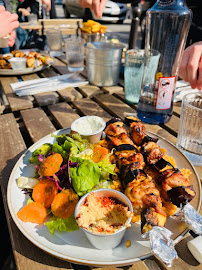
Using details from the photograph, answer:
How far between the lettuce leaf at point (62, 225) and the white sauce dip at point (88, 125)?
0.73 metres

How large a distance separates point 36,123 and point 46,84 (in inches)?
34.1

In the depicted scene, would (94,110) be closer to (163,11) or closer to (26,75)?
(163,11)

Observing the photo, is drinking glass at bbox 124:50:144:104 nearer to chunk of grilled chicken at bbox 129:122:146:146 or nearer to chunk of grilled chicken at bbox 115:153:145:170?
chunk of grilled chicken at bbox 129:122:146:146

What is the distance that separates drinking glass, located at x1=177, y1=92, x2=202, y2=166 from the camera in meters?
1.56

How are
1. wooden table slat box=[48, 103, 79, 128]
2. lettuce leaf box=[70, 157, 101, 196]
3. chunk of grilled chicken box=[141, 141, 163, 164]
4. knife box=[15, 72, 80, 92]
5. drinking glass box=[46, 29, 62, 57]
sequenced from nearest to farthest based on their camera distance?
lettuce leaf box=[70, 157, 101, 196] < chunk of grilled chicken box=[141, 141, 163, 164] < wooden table slat box=[48, 103, 79, 128] < knife box=[15, 72, 80, 92] < drinking glass box=[46, 29, 62, 57]

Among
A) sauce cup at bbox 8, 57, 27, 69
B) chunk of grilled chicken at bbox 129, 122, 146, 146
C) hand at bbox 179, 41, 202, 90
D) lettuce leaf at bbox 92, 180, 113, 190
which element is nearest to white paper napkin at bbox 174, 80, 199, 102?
hand at bbox 179, 41, 202, 90

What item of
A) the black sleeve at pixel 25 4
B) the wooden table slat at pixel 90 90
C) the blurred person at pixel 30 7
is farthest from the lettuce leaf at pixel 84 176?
the black sleeve at pixel 25 4

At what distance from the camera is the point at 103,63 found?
104 inches

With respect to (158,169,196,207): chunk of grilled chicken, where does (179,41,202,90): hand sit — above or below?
above

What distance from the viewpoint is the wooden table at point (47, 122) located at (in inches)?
39.8

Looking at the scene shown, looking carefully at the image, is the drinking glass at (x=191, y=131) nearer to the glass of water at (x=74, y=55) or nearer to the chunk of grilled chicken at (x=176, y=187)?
the chunk of grilled chicken at (x=176, y=187)

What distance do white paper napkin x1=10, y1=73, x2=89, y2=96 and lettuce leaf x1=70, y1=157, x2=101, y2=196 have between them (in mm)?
1526

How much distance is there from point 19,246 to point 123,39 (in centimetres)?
1198

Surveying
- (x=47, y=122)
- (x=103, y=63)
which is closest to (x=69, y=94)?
(x=103, y=63)
